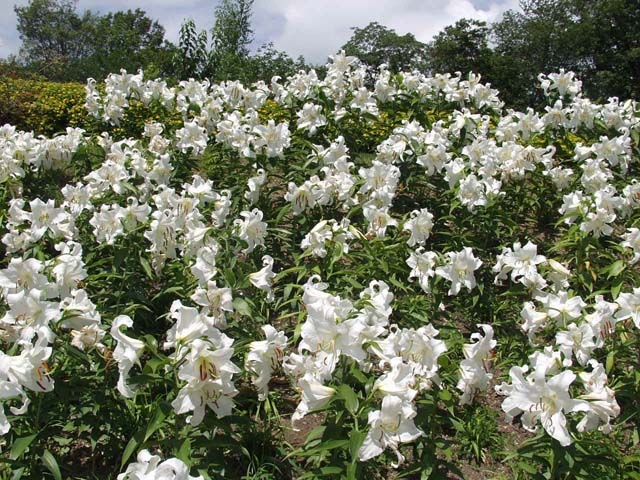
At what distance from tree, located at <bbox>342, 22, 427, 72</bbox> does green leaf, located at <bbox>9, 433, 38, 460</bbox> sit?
29078mm

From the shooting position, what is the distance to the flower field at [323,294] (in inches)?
73.9

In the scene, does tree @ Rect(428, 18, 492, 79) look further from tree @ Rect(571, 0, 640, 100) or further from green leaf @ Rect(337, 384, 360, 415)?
green leaf @ Rect(337, 384, 360, 415)

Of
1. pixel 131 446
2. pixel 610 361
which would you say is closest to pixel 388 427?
pixel 131 446

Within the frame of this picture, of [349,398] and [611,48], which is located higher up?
[611,48]

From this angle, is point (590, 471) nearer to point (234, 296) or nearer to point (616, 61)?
point (234, 296)

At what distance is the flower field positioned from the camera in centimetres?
188

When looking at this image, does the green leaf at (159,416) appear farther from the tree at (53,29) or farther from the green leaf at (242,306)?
the tree at (53,29)

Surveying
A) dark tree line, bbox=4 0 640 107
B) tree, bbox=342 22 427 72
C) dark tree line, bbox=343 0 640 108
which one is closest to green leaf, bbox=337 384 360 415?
dark tree line, bbox=4 0 640 107

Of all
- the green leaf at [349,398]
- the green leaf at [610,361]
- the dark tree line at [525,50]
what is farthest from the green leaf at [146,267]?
the dark tree line at [525,50]

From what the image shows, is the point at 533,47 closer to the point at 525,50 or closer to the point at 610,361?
the point at 525,50

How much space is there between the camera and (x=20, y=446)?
176cm

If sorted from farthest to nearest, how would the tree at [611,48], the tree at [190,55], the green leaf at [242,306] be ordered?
the tree at [611,48], the tree at [190,55], the green leaf at [242,306]

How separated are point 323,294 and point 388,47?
2974 cm

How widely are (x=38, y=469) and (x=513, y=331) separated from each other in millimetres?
2336
